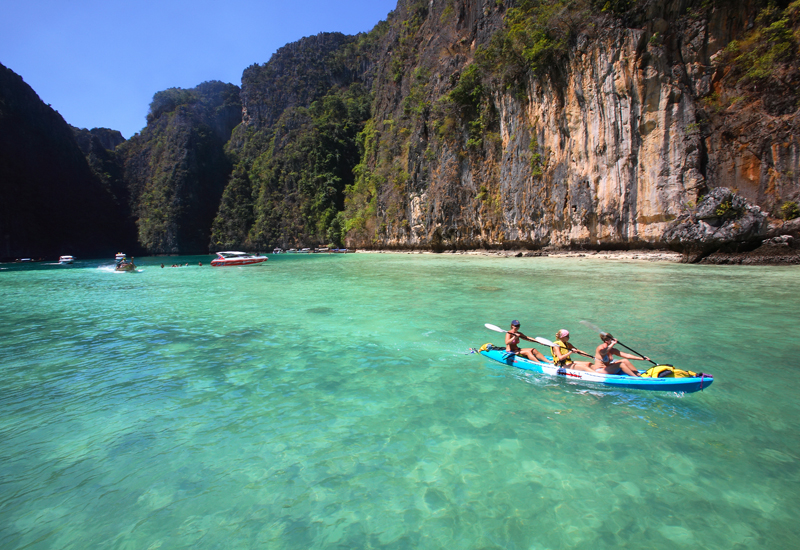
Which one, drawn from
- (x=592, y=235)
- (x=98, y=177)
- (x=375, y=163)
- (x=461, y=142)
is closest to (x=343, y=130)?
(x=375, y=163)

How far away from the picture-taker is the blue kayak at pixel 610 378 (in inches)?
195

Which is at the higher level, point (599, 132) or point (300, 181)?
point (300, 181)

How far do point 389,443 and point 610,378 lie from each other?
3.39m

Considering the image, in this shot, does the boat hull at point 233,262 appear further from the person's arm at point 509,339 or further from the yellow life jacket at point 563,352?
the yellow life jacket at point 563,352

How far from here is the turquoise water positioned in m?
3.07

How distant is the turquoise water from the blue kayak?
137 millimetres

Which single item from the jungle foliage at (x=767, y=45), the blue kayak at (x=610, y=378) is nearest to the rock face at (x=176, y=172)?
the jungle foliage at (x=767, y=45)

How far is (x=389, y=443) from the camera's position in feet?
14.1

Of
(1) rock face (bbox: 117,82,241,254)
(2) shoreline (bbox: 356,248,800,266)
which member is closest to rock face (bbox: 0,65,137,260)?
(1) rock face (bbox: 117,82,241,254)

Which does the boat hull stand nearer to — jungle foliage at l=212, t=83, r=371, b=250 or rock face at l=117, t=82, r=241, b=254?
jungle foliage at l=212, t=83, r=371, b=250

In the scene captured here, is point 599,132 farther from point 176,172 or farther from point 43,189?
point 176,172

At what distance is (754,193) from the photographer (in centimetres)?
1855

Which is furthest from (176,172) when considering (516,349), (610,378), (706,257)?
(610,378)

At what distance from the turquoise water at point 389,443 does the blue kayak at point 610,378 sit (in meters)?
0.14
